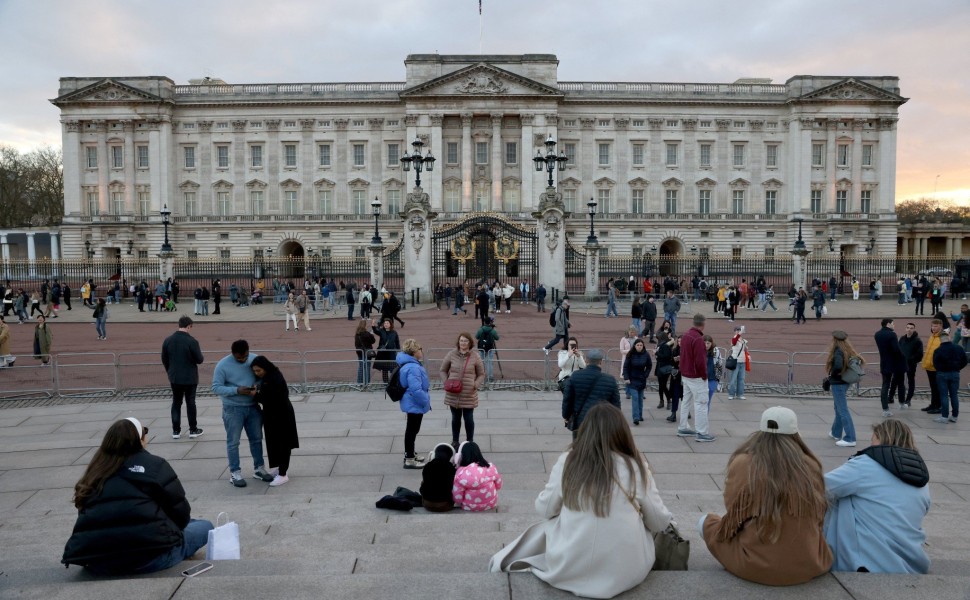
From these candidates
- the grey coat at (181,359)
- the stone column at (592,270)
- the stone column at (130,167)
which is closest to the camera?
the grey coat at (181,359)

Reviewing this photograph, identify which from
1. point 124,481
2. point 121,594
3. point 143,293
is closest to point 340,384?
point 124,481

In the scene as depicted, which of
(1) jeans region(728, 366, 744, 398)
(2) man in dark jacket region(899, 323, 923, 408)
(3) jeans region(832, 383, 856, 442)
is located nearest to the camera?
(3) jeans region(832, 383, 856, 442)

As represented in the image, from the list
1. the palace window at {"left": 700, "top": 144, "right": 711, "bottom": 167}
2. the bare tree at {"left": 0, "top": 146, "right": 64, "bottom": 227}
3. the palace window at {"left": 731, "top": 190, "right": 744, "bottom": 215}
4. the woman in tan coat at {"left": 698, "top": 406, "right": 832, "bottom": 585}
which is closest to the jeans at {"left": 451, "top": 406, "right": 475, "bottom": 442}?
the woman in tan coat at {"left": 698, "top": 406, "right": 832, "bottom": 585}

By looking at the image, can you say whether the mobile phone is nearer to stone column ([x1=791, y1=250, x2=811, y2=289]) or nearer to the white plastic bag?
the white plastic bag

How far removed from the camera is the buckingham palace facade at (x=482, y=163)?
6500cm

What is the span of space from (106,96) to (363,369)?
62.1 meters

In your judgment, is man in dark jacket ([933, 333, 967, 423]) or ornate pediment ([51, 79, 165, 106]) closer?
man in dark jacket ([933, 333, 967, 423])

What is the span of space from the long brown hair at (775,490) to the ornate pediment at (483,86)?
61.9m

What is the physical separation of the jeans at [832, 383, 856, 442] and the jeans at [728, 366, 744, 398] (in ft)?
10.0

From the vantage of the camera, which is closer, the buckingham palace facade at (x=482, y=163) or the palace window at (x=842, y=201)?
the buckingham palace facade at (x=482, y=163)

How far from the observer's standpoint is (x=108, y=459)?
16.6 ft

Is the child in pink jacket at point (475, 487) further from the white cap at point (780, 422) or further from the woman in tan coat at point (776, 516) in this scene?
the white cap at point (780, 422)

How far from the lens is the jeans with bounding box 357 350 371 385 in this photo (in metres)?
14.7

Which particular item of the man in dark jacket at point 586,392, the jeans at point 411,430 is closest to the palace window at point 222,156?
the jeans at point 411,430
